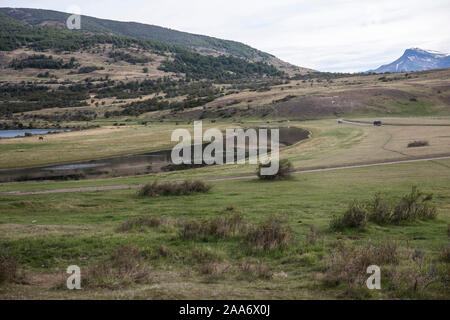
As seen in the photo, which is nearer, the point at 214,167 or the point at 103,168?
the point at 214,167

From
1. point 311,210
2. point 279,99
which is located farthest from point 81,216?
point 279,99

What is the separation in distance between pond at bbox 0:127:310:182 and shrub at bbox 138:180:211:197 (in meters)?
16.9

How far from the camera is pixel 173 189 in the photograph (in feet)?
89.8

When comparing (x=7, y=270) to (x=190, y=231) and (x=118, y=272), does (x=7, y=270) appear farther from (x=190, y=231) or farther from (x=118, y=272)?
(x=190, y=231)

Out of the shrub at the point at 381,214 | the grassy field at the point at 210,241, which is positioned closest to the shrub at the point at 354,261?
the grassy field at the point at 210,241

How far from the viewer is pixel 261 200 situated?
23.0 m

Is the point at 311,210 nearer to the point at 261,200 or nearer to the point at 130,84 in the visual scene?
the point at 261,200

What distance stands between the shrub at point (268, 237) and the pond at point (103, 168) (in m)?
31.4

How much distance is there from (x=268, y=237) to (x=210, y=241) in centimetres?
233

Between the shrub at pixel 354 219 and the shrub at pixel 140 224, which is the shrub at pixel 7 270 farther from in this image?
the shrub at pixel 354 219

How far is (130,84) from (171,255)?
16974cm

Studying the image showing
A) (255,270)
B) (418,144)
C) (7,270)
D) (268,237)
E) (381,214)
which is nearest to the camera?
(7,270)

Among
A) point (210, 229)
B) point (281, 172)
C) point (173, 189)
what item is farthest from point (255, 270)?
point (281, 172)

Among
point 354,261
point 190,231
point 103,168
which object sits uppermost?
point 354,261
